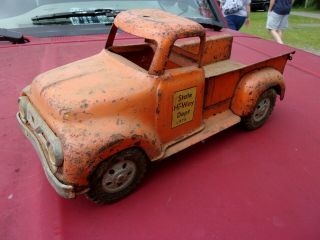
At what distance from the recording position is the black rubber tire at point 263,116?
1.30m

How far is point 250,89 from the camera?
1.24m

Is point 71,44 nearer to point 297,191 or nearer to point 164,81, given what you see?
point 164,81

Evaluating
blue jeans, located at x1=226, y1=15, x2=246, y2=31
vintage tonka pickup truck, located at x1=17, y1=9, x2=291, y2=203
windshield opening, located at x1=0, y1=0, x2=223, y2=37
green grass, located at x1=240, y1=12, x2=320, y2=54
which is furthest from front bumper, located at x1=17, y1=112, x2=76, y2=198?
green grass, located at x1=240, y1=12, x2=320, y2=54

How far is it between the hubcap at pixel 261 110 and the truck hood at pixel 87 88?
0.56 m

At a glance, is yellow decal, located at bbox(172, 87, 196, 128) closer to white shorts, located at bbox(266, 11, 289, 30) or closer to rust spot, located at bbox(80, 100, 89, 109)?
rust spot, located at bbox(80, 100, 89, 109)

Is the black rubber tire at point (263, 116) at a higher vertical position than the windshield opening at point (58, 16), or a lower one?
lower

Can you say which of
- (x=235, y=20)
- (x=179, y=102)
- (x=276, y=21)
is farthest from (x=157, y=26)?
(x=276, y=21)

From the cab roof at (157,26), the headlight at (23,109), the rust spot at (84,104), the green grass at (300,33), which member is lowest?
the green grass at (300,33)

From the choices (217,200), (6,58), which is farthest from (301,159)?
(6,58)

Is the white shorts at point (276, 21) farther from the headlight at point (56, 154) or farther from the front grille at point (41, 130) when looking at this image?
the headlight at point (56, 154)

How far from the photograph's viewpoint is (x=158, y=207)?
950mm

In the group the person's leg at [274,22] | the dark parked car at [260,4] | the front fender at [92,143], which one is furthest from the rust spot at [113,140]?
the dark parked car at [260,4]

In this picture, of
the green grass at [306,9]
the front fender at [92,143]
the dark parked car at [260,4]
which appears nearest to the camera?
the front fender at [92,143]

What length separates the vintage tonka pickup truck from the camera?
2.86 ft
